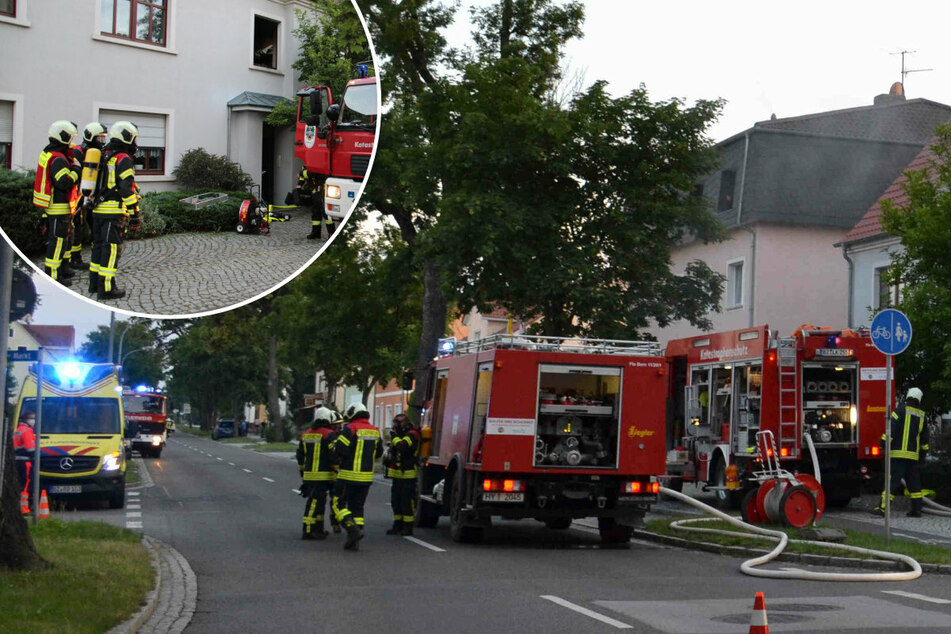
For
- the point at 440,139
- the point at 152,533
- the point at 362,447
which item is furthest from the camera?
the point at 440,139

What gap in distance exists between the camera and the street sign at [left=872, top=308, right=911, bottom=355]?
14594 millimetres

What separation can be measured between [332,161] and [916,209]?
2051 cm

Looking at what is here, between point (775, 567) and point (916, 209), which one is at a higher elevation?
point (916, 209)

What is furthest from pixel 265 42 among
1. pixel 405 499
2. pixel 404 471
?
pixel 405 499

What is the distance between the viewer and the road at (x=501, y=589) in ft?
30.2

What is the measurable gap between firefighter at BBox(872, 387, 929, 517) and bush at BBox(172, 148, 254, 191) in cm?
1789

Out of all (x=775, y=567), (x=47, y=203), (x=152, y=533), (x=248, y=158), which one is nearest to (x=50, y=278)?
(x=47, y=203)

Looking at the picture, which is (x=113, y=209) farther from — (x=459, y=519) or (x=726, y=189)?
(x=726, y=189)

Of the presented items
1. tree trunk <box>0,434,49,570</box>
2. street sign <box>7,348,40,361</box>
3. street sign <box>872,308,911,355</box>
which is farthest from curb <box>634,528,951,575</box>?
street sign <box>7,348,40,361</box>

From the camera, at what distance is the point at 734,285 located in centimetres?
4025

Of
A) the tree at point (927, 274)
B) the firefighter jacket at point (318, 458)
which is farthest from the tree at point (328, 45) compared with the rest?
the tree at point (927, 274)

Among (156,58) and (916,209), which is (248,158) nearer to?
(156,58)

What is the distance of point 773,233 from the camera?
38.6 m

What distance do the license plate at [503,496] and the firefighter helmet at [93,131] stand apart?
13.1m
